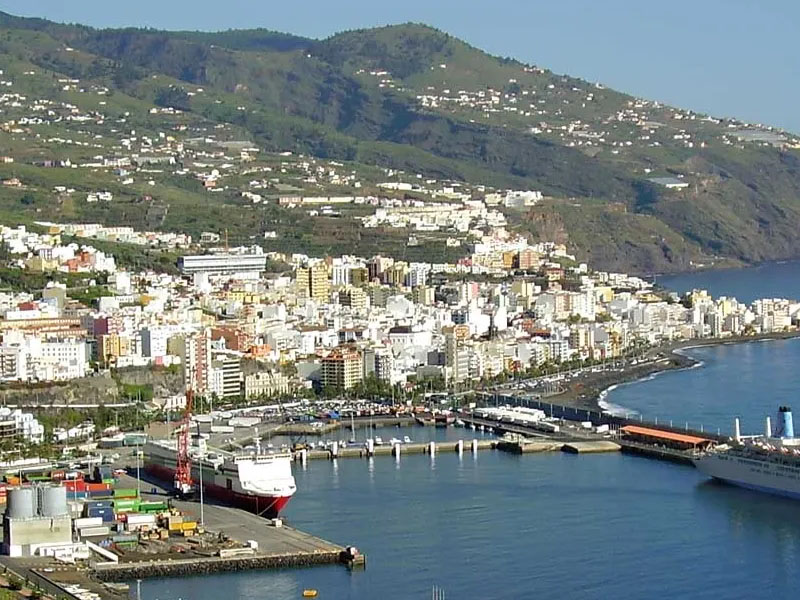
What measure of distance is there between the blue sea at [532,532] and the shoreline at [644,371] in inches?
137

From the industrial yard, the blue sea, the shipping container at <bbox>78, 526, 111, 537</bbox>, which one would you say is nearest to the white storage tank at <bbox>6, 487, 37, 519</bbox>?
the industrial yard

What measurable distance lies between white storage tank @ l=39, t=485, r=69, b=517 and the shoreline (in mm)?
10906

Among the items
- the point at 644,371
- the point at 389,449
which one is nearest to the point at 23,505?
the point at 389,449

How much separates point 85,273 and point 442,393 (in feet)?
27.4

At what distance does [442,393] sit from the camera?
29266mm

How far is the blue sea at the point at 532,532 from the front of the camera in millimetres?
16047

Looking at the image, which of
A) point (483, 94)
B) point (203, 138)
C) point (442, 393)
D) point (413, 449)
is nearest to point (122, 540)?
point (413, 449)

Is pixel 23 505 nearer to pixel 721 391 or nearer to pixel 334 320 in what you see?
pixel 721 391

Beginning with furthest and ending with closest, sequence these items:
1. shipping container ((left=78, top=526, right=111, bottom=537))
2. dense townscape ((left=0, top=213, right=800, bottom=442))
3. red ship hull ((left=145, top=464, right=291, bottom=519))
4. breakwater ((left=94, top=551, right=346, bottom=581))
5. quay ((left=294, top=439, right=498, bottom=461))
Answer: dense townscape ((left=0, top=213, right=800, bottom=442))
quay ((left=294, top=439, right=498, bottom=461))
red ship hull ((left=145, top=464, right=291, bottom=519))
shipping container ((left=78, top=526, right=111, bottom=537))
breakwater ((left=94, top=551, right=346, bottom=581))

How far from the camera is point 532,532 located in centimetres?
1823

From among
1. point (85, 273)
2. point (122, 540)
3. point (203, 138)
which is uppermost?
point (203, 138)

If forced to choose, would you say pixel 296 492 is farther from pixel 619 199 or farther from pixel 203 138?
pixel 619 199

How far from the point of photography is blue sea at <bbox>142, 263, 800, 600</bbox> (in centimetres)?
1605

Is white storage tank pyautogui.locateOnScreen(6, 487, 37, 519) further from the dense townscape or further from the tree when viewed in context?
the tree
